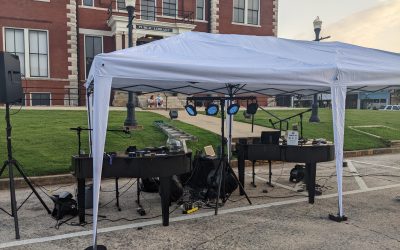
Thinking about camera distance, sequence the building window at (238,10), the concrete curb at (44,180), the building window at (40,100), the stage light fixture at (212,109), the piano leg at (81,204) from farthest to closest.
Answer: the building window at (238,10) < the building window at (40,100) < the concrete curb at (44,180) < the stage light fixture at (212,109) < the piano leg at (81,204)

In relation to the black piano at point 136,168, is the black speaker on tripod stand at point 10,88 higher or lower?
higher

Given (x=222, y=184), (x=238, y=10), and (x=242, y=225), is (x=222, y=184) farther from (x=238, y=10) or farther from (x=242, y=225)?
(x=238, y=10)

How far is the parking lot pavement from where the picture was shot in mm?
5105

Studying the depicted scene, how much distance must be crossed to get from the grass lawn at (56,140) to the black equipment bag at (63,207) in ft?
10.00

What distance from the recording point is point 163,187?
588cm

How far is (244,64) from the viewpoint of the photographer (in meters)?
5.77

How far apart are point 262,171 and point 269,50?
15.7ft

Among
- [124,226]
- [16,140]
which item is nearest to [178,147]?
[124,226]

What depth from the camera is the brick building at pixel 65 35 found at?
83.1ft

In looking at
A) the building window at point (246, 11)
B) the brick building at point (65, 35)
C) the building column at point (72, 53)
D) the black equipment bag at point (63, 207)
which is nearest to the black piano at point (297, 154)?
the black equipment bag at point (63, 207)

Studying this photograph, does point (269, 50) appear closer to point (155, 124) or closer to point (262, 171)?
point (262, 171)

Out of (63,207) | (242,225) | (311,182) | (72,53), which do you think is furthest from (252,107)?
(72,53)

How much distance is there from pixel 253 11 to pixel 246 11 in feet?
2.65

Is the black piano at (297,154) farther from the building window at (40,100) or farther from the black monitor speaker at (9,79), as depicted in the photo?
the building window at (40,100)
